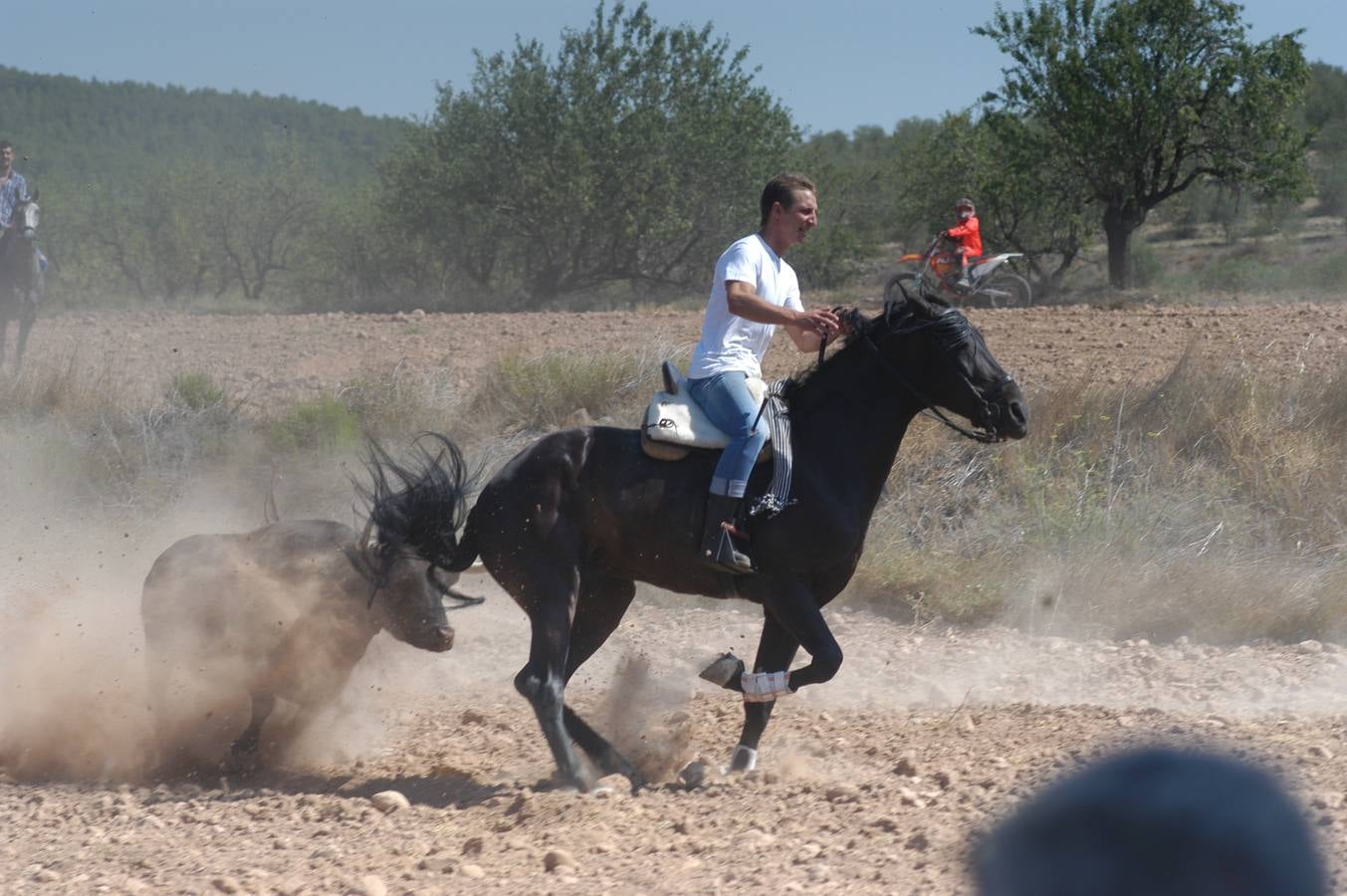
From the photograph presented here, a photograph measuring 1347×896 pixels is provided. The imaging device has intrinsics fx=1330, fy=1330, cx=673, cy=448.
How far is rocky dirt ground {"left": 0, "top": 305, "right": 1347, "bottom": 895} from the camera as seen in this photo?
15.5 ft

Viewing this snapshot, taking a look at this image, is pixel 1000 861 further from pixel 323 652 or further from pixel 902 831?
pixel 323 652

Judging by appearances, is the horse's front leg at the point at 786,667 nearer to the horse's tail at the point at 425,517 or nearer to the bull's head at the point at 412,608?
the horse's tail at the point at 425,517

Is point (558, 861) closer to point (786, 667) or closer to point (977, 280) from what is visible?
point (786, 667)

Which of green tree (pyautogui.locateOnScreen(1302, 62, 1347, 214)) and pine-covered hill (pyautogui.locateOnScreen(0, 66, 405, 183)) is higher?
pine-covered hill (pyautogui.locateOnScreen(0, 66, 405, 183))

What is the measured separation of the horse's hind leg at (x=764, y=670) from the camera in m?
6.02

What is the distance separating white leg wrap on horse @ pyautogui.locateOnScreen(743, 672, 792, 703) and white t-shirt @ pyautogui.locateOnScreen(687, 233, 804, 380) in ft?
4.31

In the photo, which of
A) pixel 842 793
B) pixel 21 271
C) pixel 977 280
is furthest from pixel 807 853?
pixel 977 280

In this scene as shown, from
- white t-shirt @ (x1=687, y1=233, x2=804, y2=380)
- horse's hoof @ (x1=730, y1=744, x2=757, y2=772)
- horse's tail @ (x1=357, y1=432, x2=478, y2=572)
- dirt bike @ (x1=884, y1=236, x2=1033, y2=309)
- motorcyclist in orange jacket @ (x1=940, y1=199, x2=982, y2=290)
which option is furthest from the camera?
motorcyclist in orange jacket @ (x1=940, y1=199, x2=982, y2=290)

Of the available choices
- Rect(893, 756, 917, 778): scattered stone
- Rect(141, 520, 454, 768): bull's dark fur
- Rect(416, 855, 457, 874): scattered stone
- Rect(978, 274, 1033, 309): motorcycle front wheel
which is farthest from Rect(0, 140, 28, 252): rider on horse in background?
Rect(893, 756, 917, 778): scattered stone

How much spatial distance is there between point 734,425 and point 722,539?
488 millimetres

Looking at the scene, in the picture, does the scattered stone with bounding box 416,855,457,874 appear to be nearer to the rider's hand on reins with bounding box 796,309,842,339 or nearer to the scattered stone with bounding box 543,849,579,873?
the scattered stone with bounding box 543,849,579,873

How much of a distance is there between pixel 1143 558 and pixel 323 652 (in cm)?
516

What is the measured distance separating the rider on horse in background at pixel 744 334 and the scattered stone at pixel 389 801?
64.3 inches

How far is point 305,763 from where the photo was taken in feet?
22.1
